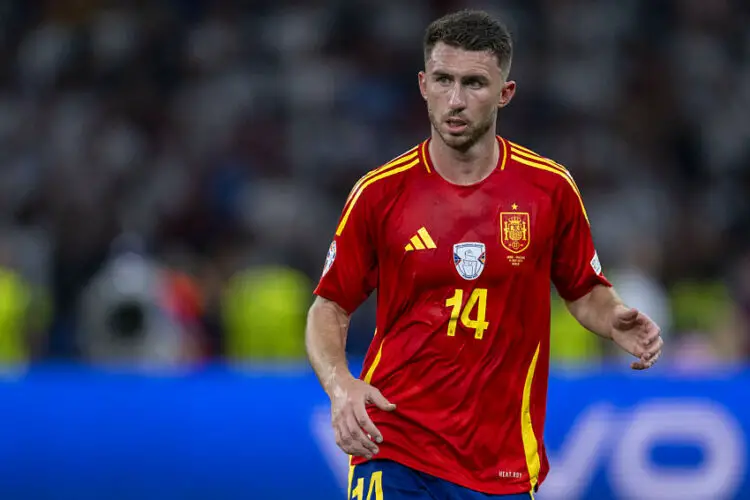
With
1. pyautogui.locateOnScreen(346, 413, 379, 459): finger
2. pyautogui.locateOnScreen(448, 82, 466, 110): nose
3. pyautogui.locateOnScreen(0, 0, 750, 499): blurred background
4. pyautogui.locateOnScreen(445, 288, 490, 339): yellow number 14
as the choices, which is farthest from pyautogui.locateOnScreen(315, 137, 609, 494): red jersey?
pyautogui.locateOnScreen(0, 0, 750, 499): blurred background

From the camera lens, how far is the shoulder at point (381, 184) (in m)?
4.62

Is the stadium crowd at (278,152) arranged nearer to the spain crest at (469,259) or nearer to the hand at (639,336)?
the hand at (639,336)

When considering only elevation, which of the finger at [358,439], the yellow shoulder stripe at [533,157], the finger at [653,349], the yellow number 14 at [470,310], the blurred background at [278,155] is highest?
the blurred background at [278,155]

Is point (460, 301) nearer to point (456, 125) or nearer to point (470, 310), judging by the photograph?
point (470, 310)

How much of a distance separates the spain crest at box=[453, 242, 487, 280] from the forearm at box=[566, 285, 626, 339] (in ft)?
1.68

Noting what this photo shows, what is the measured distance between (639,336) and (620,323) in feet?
0.27

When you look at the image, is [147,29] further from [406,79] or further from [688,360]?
[688,360]

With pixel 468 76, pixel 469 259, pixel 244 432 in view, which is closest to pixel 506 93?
pixel 468 76

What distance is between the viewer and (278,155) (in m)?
13.5

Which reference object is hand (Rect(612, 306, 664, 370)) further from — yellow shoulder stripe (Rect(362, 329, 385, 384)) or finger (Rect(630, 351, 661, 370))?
yellow shoulder stripe (Rect(362, 329, 385, 384))

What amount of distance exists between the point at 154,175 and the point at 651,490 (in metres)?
6.75

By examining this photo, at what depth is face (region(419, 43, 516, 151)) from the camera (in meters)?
4.45

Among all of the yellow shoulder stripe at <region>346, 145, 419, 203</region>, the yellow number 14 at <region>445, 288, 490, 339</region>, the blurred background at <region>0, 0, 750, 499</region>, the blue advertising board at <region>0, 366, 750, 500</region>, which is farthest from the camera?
the blurred background at <region>0, 0, 750, 499</region>

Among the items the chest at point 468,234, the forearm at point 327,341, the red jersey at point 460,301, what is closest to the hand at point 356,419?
the forearm at point 327,341
